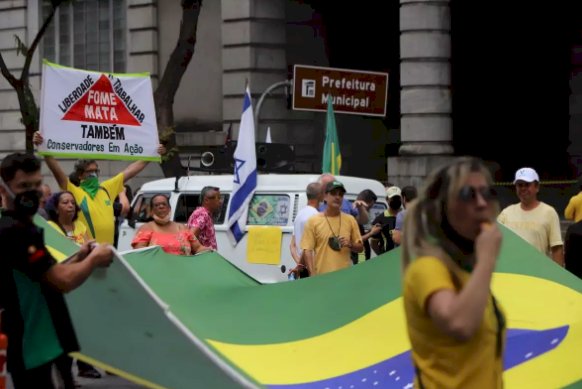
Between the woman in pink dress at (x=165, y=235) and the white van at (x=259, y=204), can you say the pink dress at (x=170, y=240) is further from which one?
the white van at (x=259, y=204)

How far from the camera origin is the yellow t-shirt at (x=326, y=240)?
38.3 feet

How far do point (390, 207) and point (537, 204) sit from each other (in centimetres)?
344

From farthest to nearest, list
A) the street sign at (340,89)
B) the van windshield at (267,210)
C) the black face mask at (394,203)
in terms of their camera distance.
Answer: the street sign at (340,89)
the van windshield at (267,210)
the black face mask at (394,203)

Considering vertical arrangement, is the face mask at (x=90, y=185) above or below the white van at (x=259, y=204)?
above

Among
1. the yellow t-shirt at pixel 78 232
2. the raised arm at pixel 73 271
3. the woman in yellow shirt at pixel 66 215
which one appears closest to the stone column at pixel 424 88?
the yellow t-shirt at pixel 78 232

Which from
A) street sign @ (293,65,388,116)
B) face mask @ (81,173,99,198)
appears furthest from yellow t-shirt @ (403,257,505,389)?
street sign @ (293,65,388,116)

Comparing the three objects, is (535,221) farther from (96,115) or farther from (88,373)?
(96,115)

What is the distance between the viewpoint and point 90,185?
38.7ft

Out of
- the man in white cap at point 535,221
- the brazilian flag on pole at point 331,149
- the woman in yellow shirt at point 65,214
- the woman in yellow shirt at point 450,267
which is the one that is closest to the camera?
the woman in yellow shirt at point 450,267

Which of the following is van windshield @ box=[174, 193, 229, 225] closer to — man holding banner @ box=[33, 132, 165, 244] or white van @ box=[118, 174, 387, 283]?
white van @ box=[118, 174, 387, 283]

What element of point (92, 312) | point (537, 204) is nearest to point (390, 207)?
point (537, 204)

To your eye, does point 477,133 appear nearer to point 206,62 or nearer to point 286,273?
point 206,62

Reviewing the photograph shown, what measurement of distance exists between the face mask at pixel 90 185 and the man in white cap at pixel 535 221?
3.69 metres

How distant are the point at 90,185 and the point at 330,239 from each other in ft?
7.18
